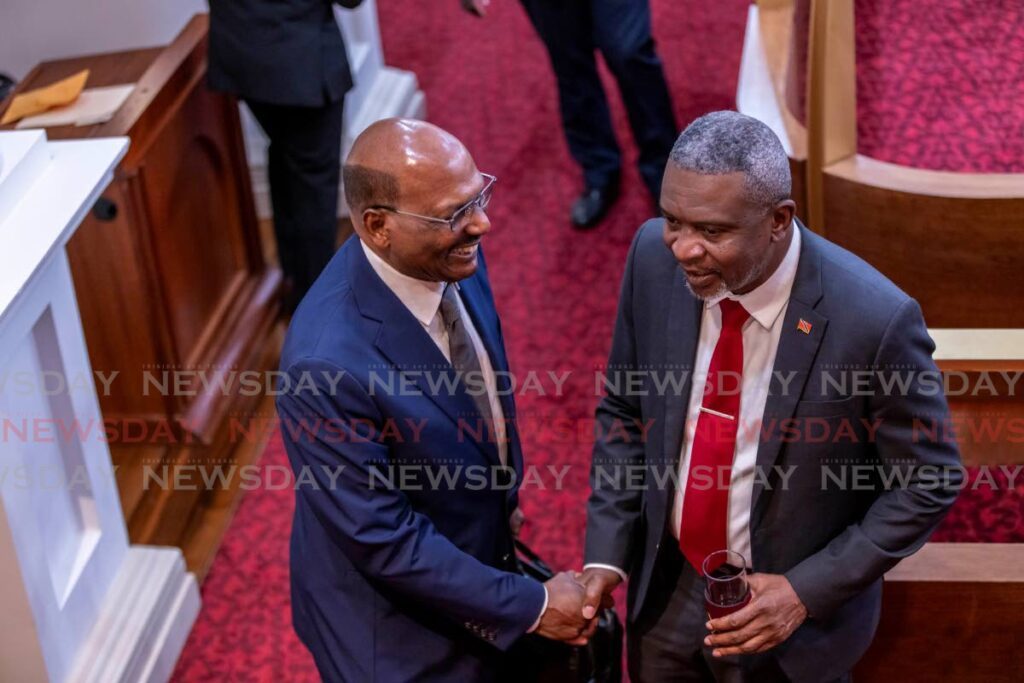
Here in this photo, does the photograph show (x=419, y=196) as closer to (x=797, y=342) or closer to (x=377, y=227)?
(x=377, y=227)

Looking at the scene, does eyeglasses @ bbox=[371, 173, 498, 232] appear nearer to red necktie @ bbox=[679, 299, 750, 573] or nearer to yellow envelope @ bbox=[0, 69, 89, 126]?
red necktie @ bbox=[679, 299, 750, 573]

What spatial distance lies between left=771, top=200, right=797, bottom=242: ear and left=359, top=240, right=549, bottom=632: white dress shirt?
0.60 m

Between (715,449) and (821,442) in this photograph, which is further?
(715,449)

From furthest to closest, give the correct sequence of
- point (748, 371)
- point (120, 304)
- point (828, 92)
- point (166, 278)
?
1. point (166, 278)
2. point (120, 304)
3. point (828, 92)
4. point (748, 371)

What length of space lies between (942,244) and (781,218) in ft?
3.72

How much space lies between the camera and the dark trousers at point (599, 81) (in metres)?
4.33

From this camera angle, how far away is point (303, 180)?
420 centimetres

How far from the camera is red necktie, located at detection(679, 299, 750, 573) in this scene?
2207 millimetres

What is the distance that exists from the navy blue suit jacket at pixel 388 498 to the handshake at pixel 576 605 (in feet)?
0.11

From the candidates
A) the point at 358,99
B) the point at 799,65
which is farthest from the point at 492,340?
the point at 358,99

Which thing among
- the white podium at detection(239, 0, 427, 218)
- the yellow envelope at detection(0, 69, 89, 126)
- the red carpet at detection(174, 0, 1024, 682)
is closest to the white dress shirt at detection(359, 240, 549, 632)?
the red carpet at detection(174, 0, 1024, 682)

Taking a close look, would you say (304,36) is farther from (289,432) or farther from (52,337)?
(289,432)

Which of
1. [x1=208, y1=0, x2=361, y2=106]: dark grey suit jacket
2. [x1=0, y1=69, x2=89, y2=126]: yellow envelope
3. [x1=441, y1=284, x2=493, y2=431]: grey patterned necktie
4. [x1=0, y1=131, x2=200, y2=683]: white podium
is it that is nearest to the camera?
[x1=441, y1=284, x2=493, y2=431]: grey patterned necktie

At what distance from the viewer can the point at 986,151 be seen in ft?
10.8
